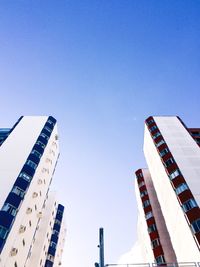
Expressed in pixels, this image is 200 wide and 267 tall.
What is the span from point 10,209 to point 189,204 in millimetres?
25495

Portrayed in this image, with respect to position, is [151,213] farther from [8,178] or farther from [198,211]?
[8,178]

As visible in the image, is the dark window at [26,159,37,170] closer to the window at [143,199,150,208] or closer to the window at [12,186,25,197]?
the window at [12,186,25,197]

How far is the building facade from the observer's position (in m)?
32.6

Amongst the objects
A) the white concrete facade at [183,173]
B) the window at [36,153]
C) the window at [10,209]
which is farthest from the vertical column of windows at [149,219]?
the window at [10,209]

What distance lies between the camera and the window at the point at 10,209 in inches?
1300

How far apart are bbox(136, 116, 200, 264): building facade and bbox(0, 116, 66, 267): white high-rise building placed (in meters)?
22.7

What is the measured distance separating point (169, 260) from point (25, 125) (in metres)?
40.8

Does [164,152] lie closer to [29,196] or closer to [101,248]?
[29,196]

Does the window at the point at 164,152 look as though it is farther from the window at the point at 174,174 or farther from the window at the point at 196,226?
the window at the point at 196,226

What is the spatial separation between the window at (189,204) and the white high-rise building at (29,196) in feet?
79.9

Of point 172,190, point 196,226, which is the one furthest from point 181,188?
point 196,226

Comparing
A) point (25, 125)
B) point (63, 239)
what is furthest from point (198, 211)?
point (63, 239)

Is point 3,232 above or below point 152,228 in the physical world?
below

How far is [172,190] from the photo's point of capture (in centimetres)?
3750
